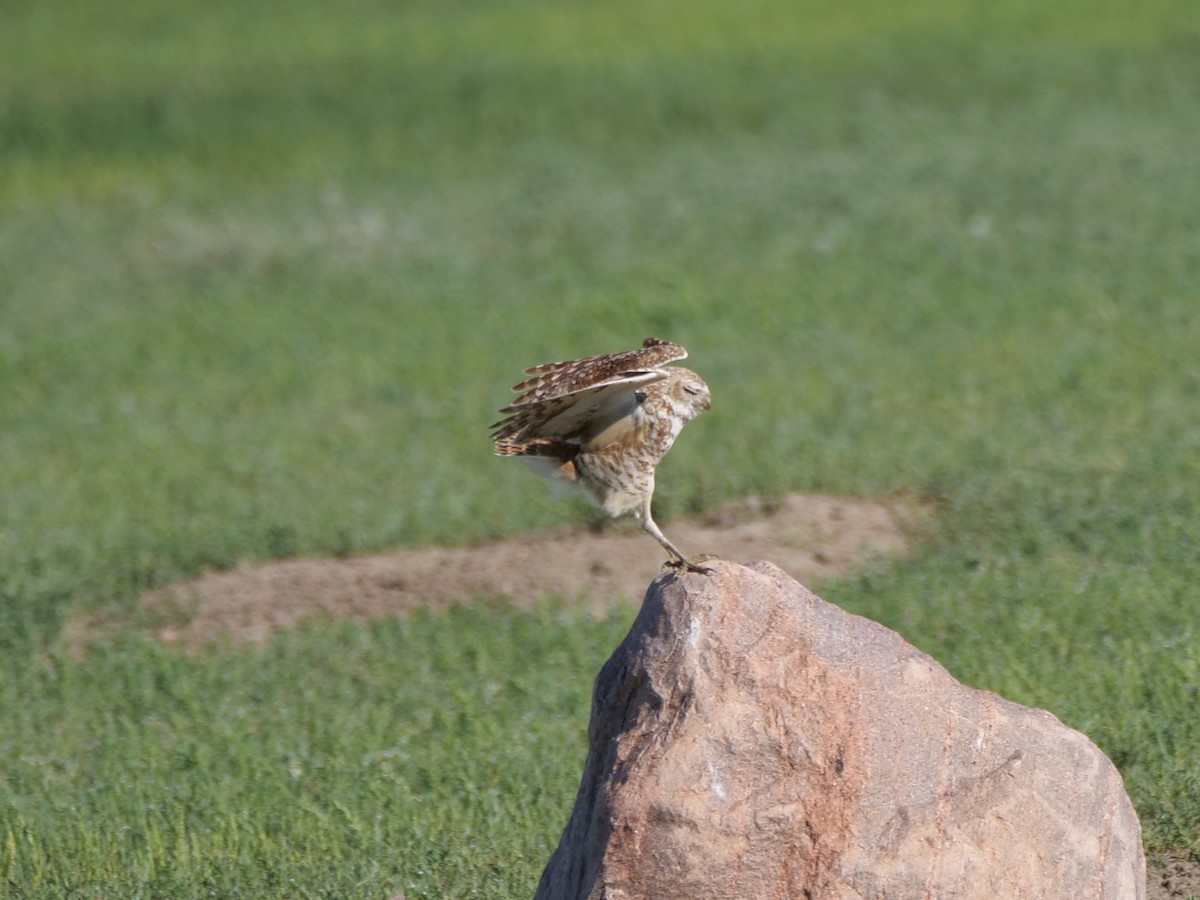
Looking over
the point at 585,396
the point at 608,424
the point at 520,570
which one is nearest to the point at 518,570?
the point at 520,570

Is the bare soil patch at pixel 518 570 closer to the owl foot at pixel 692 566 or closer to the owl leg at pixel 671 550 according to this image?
the owl leg at pixel 671 550

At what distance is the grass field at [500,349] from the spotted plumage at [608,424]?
143 cm

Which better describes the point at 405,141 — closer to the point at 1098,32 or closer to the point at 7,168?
the point at 7,168

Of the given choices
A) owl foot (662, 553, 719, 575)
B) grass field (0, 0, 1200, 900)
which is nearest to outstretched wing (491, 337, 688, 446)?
owl foot (662, 553, 719, 575)

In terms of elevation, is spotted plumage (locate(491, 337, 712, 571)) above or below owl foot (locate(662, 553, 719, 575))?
above

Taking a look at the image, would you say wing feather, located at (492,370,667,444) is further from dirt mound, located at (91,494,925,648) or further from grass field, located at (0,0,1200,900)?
dirt mound, located at (91,494,925,648)

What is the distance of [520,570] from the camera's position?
→ 29.5ft

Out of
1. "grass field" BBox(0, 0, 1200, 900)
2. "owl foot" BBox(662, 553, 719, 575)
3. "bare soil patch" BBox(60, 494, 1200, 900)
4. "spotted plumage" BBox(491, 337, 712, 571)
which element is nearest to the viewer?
"owl foot" BBox(662, 553, 719, 575)

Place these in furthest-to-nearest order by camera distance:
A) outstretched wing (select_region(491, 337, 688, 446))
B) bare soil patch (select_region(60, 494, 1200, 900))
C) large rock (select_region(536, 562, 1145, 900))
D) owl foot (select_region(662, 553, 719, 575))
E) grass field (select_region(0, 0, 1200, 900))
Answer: bare soil patch (select_region(60, 494, 1200, 900)), grass field (select_region(0, 0, 1200, 900)), outstretched wing (select_region(491, 337, 688, 446)), owl foot (select_region(662, 553, 719, 575)), large rock (select_region(536, 562, 1145, 900))

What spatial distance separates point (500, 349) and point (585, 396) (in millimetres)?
7274

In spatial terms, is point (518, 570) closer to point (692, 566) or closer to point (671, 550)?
point (671, 550)

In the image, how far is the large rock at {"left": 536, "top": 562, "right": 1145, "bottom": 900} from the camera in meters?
4.59

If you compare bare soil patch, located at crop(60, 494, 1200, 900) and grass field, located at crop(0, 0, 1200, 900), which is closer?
grass field, located at crop(0, 0, 1200, 900)

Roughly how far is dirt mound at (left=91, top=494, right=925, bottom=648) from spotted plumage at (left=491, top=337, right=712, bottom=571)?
2.71 metres
